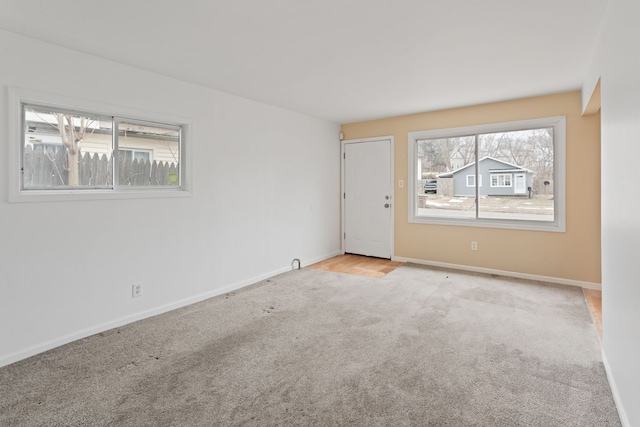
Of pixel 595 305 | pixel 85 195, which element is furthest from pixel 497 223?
pixel 85 195

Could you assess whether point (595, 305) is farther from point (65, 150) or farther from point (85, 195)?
point (65, 150)

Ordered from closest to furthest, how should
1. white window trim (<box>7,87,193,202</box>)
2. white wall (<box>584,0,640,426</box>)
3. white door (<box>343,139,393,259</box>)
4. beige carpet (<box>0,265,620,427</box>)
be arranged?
white wall (<box>584,0,640,426</box>) < beige carpet (<box>0,265,620,427</box>) < white window trim (<box>7,87,193,202</box>) < white door (<box>343,139,393,259</box>)

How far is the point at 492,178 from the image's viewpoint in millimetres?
4867

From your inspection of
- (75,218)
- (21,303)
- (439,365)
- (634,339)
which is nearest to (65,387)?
(21,303)

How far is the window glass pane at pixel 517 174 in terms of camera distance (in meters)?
4.46

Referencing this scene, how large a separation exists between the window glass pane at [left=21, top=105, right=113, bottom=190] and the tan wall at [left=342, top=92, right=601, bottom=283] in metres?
4.10

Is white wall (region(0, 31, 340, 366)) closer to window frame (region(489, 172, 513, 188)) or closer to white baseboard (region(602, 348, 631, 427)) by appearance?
window frame (region(489, 172, 513, 188))

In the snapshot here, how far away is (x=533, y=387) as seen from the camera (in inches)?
85.1

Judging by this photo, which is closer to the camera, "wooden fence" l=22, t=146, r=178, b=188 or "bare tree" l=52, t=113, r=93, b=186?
"wooden fence" l=22, t=146, r=178, b=188

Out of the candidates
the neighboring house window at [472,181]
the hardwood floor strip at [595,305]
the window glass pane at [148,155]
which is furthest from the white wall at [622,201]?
the window glass pane at [148,155]

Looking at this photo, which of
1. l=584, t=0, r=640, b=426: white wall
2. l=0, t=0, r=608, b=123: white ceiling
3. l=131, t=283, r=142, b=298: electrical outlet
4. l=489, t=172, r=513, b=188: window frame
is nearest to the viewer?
l=584, t=0, r=640, b=426: white wall

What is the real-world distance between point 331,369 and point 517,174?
3.83 metres

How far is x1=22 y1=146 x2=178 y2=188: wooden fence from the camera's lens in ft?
8.93

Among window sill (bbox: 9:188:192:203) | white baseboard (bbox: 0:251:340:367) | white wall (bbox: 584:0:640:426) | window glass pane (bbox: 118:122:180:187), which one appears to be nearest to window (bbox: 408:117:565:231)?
white wall (bbox: 584:0:640:426)
